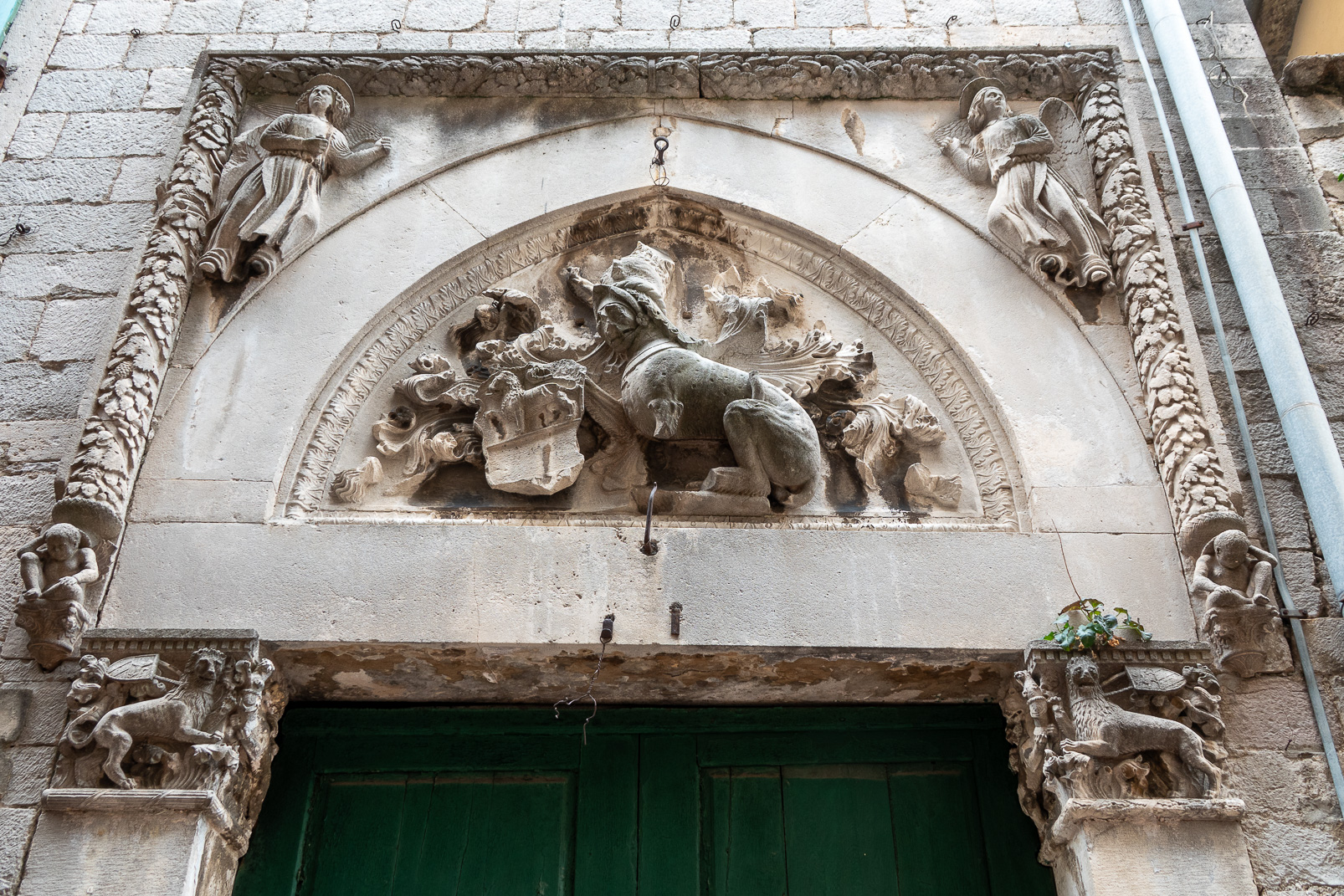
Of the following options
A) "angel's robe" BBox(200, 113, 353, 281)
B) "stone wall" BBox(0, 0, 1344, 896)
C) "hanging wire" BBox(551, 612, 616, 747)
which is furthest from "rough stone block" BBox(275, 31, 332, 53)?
"hanging wire" BBox(551, 612, 616, 747)

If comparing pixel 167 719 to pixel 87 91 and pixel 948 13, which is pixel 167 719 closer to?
pixel 87 91

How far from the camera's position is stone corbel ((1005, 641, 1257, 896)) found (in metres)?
3.05

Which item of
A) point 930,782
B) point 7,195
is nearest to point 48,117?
point 7,195

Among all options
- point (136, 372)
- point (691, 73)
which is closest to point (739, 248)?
point (691, 73)

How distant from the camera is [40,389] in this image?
4.00 metres

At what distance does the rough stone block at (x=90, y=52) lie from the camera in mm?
4973

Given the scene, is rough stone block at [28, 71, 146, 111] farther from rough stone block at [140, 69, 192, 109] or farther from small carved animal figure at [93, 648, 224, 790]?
small carved animal figure at [93, 648, 224, 790]

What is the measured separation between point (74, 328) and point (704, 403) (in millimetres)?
2241

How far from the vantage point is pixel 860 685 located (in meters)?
3.62

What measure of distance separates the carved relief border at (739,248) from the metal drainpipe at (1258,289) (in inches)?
34.5

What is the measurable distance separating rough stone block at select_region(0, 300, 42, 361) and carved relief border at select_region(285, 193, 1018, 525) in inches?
44.9

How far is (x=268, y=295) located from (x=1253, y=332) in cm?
340

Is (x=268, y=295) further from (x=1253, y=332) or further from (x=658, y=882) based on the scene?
(x=1253, y=332)

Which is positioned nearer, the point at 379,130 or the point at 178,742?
the point at 178,742
